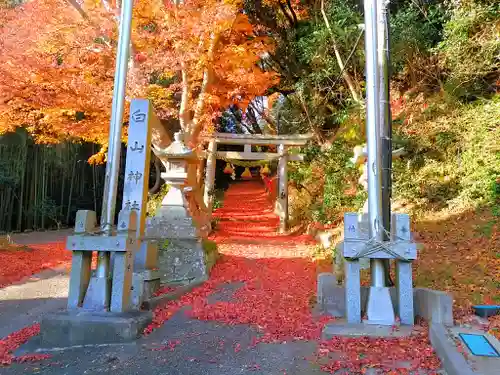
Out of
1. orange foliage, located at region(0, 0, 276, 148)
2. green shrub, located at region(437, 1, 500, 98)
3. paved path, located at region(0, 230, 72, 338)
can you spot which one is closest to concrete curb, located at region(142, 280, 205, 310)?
paved path, located at region(0, 230, 72, 338)

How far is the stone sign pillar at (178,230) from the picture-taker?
722 centimetres

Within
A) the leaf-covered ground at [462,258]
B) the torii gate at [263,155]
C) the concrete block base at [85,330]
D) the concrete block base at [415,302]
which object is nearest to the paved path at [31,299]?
the concrete block base at [85,330]

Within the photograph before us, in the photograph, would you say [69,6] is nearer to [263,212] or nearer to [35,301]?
[35,301]

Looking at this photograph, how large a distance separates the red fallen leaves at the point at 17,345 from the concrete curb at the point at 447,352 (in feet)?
12.1

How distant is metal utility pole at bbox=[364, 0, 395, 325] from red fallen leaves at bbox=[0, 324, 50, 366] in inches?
136

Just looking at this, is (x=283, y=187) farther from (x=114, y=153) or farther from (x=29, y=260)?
(x=114, y=153)

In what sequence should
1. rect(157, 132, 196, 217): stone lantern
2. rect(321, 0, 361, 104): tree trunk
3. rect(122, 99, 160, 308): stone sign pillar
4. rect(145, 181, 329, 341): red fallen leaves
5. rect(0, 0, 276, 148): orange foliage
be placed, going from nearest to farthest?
rect(145, 181, 329, 341): red fallen leaves → rect(122, 99, 160, 308): stone sign pillar → rect(157, 132, 196, 217): stone lantern → rect(0, 0, 276, 148): orange foliage → rect(321, 0, 361, 104): tree trunk

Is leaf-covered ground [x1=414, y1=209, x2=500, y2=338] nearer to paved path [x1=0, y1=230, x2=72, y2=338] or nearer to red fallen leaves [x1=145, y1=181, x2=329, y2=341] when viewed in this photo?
red fallen leaves [x1=145, y1=181, x2=329, y2=341]

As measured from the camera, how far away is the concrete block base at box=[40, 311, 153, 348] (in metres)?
4.10

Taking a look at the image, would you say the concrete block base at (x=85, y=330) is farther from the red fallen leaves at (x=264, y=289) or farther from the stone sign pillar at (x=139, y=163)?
the stone sign pillar at (x=139, y=163)

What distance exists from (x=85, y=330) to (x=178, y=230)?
138 inches

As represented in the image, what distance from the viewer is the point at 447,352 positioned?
10.2ft

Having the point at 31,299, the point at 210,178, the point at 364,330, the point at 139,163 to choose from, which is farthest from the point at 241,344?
the point at 210,178

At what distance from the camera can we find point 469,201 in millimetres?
8133
